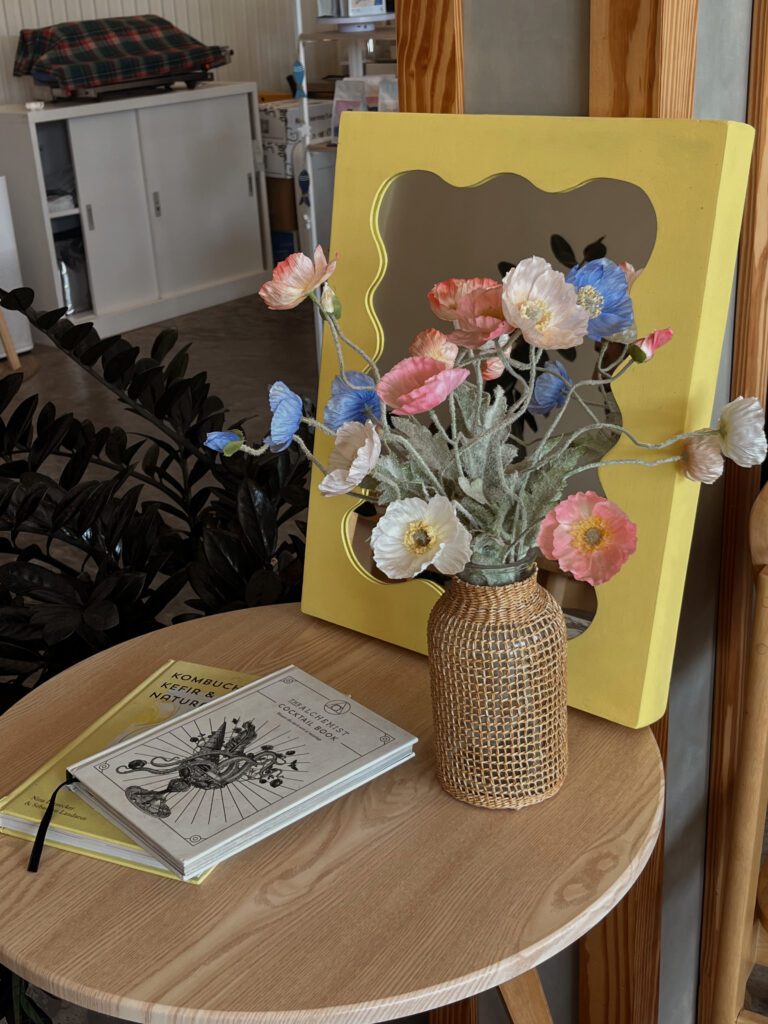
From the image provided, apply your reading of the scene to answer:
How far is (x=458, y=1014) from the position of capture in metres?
1.52

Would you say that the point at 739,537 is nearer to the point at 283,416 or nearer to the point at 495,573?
the point at 495,573

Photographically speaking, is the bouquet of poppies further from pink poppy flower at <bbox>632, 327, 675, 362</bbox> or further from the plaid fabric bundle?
the plaid fabric bundle

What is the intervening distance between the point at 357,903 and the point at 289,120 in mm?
5968

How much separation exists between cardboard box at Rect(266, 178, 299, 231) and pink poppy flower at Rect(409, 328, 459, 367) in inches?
238

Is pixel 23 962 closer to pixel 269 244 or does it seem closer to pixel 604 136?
pixel 604 136

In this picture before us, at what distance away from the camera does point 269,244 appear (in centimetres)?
654

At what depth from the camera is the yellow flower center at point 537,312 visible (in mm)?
737

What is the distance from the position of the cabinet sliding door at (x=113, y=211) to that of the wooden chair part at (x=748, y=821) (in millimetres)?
4999

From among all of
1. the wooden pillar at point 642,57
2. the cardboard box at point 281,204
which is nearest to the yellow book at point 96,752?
the wooden pillar at point 642,57

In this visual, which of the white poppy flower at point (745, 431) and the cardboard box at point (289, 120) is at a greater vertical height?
the white poppy flower at point (745, 431)

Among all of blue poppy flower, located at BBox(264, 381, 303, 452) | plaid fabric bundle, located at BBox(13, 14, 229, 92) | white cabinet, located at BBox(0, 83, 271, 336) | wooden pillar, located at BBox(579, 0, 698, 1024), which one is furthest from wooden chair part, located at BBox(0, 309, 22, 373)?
blue poppy flower, located at BBox(264, 381, 303, 452)

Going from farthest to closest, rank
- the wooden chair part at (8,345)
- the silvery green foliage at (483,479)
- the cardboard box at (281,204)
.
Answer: the cardboard box at (281,204)
the wooden chair part at (8,345)
the silvery green foliage at (483,479)

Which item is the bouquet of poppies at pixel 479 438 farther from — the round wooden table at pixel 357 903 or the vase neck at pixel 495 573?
the round wooden table at pixel 357 903

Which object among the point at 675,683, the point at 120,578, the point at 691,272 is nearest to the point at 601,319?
the point at 691,272
